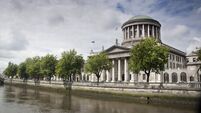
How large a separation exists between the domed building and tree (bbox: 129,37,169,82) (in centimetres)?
2473

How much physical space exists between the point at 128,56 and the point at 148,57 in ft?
103

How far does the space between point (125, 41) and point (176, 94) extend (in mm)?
59070

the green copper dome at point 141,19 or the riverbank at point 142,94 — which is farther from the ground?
the green copper dome at point 141,19

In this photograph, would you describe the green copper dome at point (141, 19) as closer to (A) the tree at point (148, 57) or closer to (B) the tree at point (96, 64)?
(B) the tree at point (96, 64)

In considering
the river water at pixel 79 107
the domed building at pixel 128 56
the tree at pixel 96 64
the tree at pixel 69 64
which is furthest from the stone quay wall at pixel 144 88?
the domed building at pixel 128 56

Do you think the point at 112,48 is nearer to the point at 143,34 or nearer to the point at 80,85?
the point at 143,34

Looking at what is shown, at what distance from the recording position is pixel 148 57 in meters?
55.7

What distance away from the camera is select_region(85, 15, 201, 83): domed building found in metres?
82.4

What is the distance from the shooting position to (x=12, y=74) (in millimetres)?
158000

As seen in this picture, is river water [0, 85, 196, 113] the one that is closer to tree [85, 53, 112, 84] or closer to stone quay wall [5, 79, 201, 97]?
stone quay wall [5, 79, 201, 97]

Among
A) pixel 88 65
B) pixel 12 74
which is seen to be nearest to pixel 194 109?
pixel 88 65

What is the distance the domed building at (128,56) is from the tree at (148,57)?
24734mm

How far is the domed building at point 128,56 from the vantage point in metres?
82.4

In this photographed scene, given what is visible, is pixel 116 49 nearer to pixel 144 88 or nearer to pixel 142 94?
pixel 144 88
